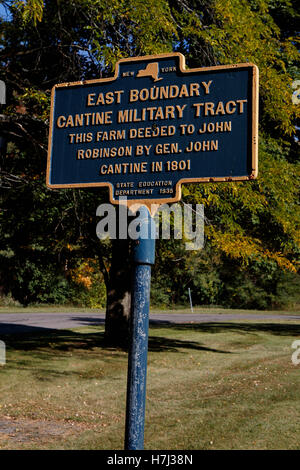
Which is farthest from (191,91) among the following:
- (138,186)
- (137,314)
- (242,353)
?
(242,353)

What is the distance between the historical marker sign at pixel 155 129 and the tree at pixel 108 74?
453 centimetres

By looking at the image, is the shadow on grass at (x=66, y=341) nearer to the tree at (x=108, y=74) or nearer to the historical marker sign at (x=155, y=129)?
the tree at (x=108, y=74)

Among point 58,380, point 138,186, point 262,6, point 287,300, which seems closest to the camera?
point 138,186

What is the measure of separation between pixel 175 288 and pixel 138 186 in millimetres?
43350

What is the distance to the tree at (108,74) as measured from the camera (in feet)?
35.1

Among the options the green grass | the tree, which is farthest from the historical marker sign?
the green grass

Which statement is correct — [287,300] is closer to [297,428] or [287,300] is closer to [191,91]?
[297,428]

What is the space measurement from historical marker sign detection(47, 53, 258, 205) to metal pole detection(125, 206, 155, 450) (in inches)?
16.3

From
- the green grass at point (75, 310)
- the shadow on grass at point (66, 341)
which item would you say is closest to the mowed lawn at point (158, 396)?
the shadow on grass at point (66, 341)

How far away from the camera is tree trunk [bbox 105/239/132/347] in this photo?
582 inches

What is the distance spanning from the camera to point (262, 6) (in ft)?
44.9

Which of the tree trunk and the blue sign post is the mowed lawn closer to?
the tree trunk

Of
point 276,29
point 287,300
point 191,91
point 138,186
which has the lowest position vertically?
point 287,300

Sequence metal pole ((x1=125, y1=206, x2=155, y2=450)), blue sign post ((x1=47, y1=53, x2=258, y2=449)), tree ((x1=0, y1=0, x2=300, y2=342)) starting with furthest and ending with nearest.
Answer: tree ((x1=0, y1=0, x2=300, y2=342)) → blue sign post ((x1=47, y1=53, x2=258, y2=449)) → metal pole ((x1=125, y1=206, x2=155, y2=450))
